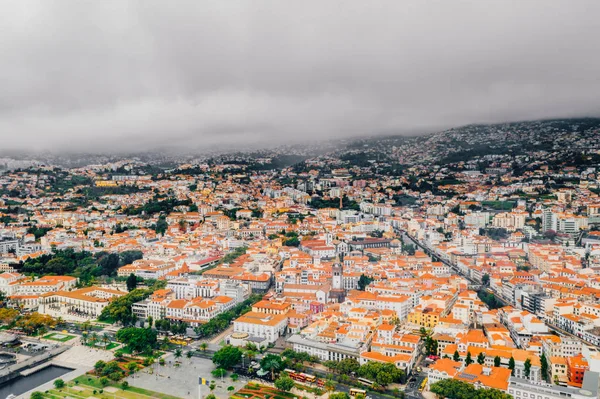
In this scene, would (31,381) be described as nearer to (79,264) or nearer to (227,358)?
(227,358)

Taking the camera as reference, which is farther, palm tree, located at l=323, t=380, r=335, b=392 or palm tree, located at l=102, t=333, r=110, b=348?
palm tree, located at l=102, t=333, r=110, b=348

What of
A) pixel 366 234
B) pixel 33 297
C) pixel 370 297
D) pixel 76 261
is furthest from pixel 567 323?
pixel 76 261

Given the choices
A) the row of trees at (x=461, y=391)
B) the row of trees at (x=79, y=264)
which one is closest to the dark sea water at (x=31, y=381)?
the row of trees at (x=79, y=264)

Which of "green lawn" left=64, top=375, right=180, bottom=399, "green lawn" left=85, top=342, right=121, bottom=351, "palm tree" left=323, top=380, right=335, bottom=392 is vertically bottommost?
"green lawn" left=85, top=342, right=121, bottom=351

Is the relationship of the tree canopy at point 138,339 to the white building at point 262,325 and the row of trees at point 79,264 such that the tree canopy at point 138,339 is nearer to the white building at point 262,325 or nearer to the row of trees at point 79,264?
the white building at point 262,325

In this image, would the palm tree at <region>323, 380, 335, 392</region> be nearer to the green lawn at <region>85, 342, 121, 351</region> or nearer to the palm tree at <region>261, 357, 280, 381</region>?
the palm tree at <region>261, 357, 280, 381</region>

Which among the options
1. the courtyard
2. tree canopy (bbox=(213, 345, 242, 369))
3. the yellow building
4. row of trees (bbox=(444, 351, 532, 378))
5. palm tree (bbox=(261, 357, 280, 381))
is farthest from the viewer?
the yellow building

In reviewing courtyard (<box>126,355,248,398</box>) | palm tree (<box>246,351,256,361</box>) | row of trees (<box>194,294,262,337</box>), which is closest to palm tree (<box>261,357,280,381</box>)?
courtyard (<box>126,355,248,398</box>)

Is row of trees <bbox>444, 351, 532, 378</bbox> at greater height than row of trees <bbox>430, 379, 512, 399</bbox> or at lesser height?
lesser

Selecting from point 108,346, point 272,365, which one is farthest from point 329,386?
point 108,346

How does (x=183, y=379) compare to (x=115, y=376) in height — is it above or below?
below

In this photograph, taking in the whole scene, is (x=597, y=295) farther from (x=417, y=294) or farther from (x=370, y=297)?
(x=370, y=297)
